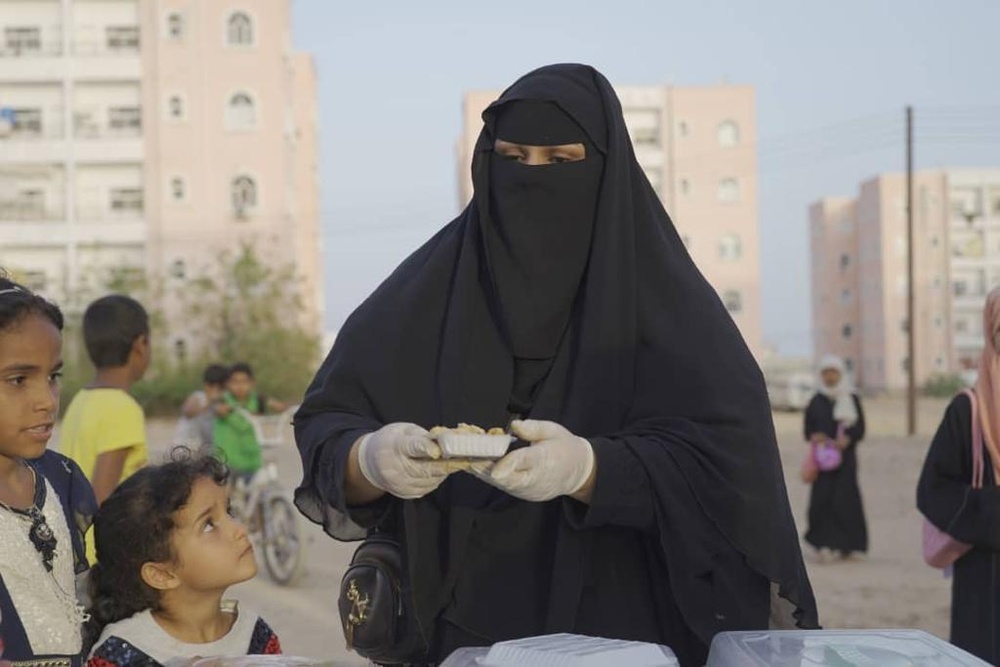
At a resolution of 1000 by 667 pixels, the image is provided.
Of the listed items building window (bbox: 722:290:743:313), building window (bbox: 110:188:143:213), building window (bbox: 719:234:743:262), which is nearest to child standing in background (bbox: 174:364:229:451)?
building window (bbox: 110:188:143:213)

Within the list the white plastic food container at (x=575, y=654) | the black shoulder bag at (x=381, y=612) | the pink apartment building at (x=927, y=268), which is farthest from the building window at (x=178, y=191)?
the pink apartment building at (x=927, y=268)

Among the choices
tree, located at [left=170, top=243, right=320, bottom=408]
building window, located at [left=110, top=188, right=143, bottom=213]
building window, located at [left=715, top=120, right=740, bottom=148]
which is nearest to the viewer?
tree, located at [left=170, top=243, right=320, bottom=408]

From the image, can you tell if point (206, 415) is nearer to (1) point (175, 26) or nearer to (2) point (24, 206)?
(1) point (175, 26)

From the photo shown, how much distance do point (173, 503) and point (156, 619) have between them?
0.67 feet

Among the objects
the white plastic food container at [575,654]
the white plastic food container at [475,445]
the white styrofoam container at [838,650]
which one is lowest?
the white styrofoam container at [838,650]

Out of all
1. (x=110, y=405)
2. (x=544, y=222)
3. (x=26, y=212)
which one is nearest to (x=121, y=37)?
(x=26, y=212)

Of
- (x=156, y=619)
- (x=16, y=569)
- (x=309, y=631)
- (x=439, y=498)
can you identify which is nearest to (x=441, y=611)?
(x=439, y=498)

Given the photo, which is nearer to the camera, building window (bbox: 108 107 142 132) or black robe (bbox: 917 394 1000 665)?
black robe (bbox: 917 394 1000 665)

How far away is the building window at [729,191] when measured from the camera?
5284 cm

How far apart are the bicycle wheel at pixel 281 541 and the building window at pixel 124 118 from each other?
3039cm

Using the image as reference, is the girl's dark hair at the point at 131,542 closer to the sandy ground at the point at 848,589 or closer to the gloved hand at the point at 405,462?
the gloved hand at the point at 405,462

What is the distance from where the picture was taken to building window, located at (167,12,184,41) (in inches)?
1464

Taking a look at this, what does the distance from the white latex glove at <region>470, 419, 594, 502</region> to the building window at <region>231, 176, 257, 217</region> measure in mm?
36120

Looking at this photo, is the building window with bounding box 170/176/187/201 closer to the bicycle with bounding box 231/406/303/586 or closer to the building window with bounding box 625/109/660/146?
the building window with bounding box 625/109/660/146
